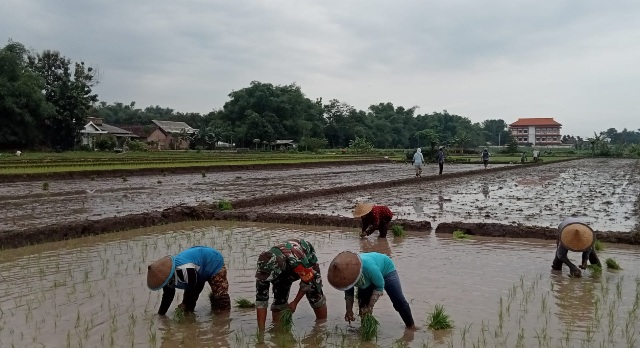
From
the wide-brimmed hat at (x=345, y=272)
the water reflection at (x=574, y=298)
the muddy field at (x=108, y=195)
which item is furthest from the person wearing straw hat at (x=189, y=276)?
the muddy field at (x=108, y=195)

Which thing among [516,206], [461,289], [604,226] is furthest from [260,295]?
[516,206]

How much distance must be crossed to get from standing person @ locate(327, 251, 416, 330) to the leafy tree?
44.5 meters

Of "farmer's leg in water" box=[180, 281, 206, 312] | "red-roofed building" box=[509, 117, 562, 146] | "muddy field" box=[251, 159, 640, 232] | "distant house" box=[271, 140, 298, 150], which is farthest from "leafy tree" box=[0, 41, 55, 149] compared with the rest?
"red-roofed building" box=[509, 117, 562, 146]

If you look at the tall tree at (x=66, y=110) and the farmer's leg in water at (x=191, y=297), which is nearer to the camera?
the farmer's leg in water at (x=191, y=297)

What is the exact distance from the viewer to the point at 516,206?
48.1 feet

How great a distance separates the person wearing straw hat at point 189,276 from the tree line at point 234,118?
142 ft

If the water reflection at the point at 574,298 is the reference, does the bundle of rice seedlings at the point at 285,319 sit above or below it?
above

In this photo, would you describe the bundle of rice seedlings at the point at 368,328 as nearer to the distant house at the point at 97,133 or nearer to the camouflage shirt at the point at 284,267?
the camouflage shirt at the point at 284,267

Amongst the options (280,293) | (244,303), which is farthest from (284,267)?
(244,303)

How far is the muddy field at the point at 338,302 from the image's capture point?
472 centimetres

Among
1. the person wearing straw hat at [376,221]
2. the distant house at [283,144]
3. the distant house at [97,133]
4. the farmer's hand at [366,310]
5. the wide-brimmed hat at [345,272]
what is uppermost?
the distant house at [97,133]

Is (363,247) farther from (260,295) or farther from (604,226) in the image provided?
(604,226)

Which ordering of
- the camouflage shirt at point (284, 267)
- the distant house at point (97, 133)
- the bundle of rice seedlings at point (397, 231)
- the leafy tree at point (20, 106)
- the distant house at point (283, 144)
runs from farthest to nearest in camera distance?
the distant house at point (283, 144), the distant house at point (97, 133), the leafy tree at point (20, 106), the bundle of rice seedlings at point (397, 231), the camouflage shirt at point (284, 267)

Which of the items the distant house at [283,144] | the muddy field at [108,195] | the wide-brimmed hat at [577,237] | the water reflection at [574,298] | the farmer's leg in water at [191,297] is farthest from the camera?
the distant house at [283,144]
